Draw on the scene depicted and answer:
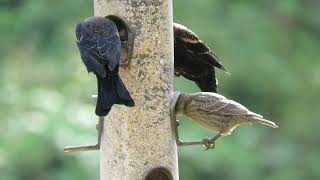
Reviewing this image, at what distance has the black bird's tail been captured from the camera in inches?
216

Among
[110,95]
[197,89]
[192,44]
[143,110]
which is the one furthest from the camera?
[197,89]

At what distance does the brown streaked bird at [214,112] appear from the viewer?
6.11 metres

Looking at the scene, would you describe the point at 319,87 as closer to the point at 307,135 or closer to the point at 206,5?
the point at 307,135

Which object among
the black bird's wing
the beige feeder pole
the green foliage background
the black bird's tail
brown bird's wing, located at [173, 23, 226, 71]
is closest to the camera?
the black bird's tail

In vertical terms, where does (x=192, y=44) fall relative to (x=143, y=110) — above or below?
above

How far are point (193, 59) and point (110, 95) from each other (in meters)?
1.20

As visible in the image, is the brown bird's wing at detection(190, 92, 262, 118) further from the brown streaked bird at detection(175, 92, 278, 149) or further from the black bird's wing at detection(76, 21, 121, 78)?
the black bird's wing at detection(76, 21, 121, 78)

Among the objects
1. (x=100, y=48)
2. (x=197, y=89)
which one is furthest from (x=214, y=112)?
(x=197, y=89)

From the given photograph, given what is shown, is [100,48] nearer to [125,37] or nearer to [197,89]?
[125,37]

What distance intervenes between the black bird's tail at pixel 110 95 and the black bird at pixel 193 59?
0.91 m

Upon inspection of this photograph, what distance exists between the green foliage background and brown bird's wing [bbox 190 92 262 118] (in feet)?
9.61

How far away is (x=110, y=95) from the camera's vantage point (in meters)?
5.53

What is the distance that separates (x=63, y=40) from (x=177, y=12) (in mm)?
961

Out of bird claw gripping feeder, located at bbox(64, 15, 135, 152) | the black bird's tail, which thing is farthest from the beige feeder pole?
the black bird's tail
